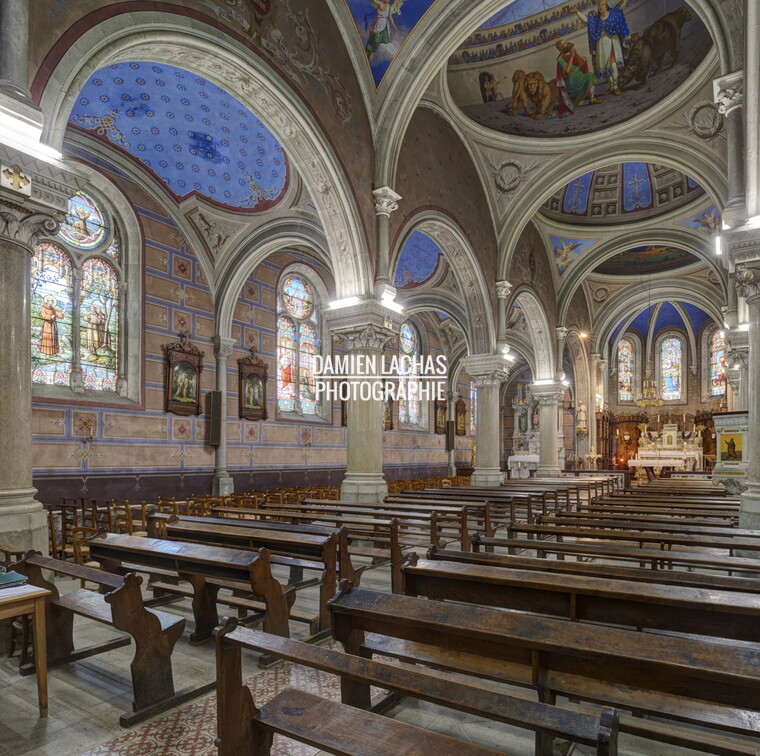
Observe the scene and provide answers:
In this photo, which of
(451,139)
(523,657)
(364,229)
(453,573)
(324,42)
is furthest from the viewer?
(451,139)

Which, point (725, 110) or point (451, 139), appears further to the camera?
point (451, 139)

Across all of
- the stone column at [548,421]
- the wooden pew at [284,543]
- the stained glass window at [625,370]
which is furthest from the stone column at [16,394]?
the stained glass window at [625,370]

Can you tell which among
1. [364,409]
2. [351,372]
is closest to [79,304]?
[351,372]

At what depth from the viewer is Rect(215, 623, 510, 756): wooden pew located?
176cm

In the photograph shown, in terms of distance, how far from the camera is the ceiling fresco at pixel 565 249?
71.7 ft

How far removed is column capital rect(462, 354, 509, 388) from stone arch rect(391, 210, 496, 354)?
9.6 inches

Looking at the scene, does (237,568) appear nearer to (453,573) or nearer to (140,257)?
(453,573)

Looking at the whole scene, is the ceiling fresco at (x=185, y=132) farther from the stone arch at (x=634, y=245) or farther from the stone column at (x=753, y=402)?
the stone arch at (x=634, y=245)

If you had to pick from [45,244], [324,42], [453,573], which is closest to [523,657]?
[453,573]

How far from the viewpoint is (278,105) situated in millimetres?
9586

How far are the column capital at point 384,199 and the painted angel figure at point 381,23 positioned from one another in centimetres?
274

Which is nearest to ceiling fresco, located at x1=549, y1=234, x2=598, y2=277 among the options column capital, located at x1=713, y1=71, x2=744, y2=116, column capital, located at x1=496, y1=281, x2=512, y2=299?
column capital, located at x1=496, y1=281, x2=512, y2=299

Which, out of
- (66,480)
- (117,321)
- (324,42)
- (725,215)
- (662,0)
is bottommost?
(66,480)

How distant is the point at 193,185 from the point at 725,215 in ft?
39.1
